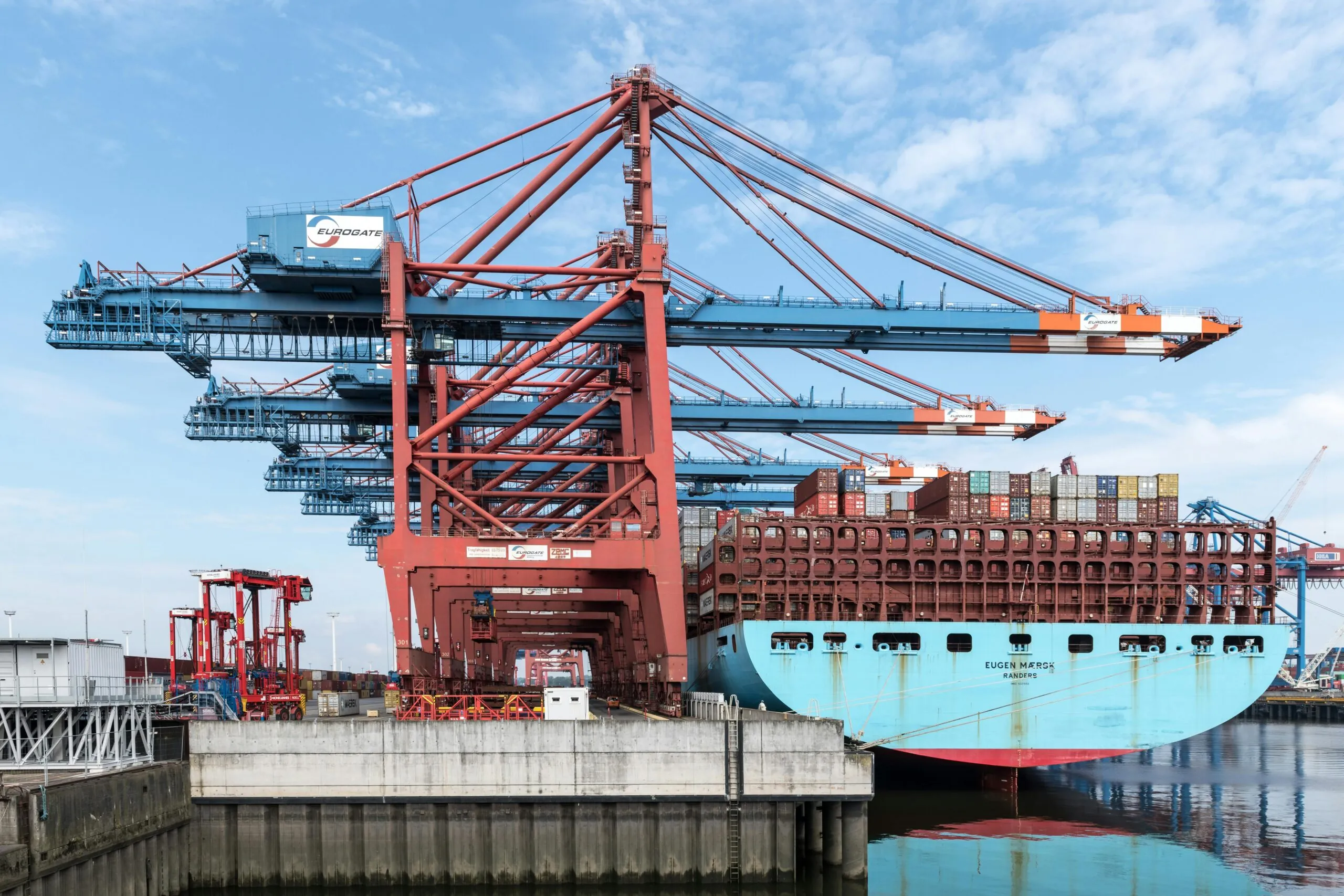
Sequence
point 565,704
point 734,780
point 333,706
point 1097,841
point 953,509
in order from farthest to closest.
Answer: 1. point 953,509
2. point 333,706
3. point 1097,841
4. point 565,704
5. point 734,780

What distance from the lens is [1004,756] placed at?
3541cm

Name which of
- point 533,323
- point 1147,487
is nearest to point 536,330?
point 533,323

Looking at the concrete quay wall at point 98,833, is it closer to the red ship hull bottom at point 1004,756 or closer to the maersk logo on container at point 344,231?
the maersk logo on container at point 344,231

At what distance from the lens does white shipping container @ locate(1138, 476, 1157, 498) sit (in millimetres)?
39312

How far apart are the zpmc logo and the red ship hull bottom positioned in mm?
23265

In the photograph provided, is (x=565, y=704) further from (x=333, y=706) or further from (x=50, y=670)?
(x=333, y=706)

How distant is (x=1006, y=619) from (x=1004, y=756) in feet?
14.4

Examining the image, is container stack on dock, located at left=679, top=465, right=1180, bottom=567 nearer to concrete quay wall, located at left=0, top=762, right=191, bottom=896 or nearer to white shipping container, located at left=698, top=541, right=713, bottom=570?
white shipping container, located at left=698, top=541, right=713, bottom=570

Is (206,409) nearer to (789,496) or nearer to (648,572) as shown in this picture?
(648,572)

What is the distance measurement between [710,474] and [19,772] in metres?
41.3

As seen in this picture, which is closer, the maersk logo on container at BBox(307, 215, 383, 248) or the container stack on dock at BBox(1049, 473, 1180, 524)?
the maersk logo on container at BBox(307, 215, 383, 248)

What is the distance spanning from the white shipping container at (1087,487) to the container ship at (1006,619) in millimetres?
53

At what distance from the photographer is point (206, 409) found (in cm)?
4666

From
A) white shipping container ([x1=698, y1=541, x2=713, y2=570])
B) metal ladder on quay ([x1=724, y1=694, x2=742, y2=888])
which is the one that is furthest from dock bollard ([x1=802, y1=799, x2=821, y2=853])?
white shipping container ([x1=698, y1=541, x2=713, y2=570])
